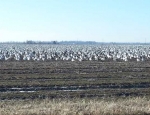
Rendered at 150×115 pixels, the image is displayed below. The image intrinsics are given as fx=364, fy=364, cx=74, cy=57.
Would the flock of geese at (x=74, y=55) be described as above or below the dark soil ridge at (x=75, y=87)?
below

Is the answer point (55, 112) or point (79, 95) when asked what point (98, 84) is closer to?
point (79, 95)

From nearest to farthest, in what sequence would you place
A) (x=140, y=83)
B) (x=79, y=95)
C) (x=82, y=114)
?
1. (x=82, y=114)
2. (x=79, y=95)
3. (x=140, y=83)

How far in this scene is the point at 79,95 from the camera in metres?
20.0

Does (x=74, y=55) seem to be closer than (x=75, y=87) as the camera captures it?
No

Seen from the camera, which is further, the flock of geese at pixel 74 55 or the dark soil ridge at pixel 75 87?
the flock of geese at pixel 74 55

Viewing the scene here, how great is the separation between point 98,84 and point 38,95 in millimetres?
6351

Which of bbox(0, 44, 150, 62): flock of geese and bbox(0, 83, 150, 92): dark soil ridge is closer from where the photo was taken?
bbox(0, 83, 150, 92): dark soil ridge

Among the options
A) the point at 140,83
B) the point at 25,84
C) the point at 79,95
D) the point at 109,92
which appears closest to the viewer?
→ the point at 79,95

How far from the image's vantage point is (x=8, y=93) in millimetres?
20812

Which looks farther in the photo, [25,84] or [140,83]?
[140,83]

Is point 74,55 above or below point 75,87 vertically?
below

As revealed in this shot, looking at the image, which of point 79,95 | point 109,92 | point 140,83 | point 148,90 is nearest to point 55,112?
point 79,95

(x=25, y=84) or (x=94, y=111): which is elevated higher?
(x=94, y=111)

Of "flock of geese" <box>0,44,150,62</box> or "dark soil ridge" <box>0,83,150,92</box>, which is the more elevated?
"dark soil ridge" <box>0,83,150,92</box>
